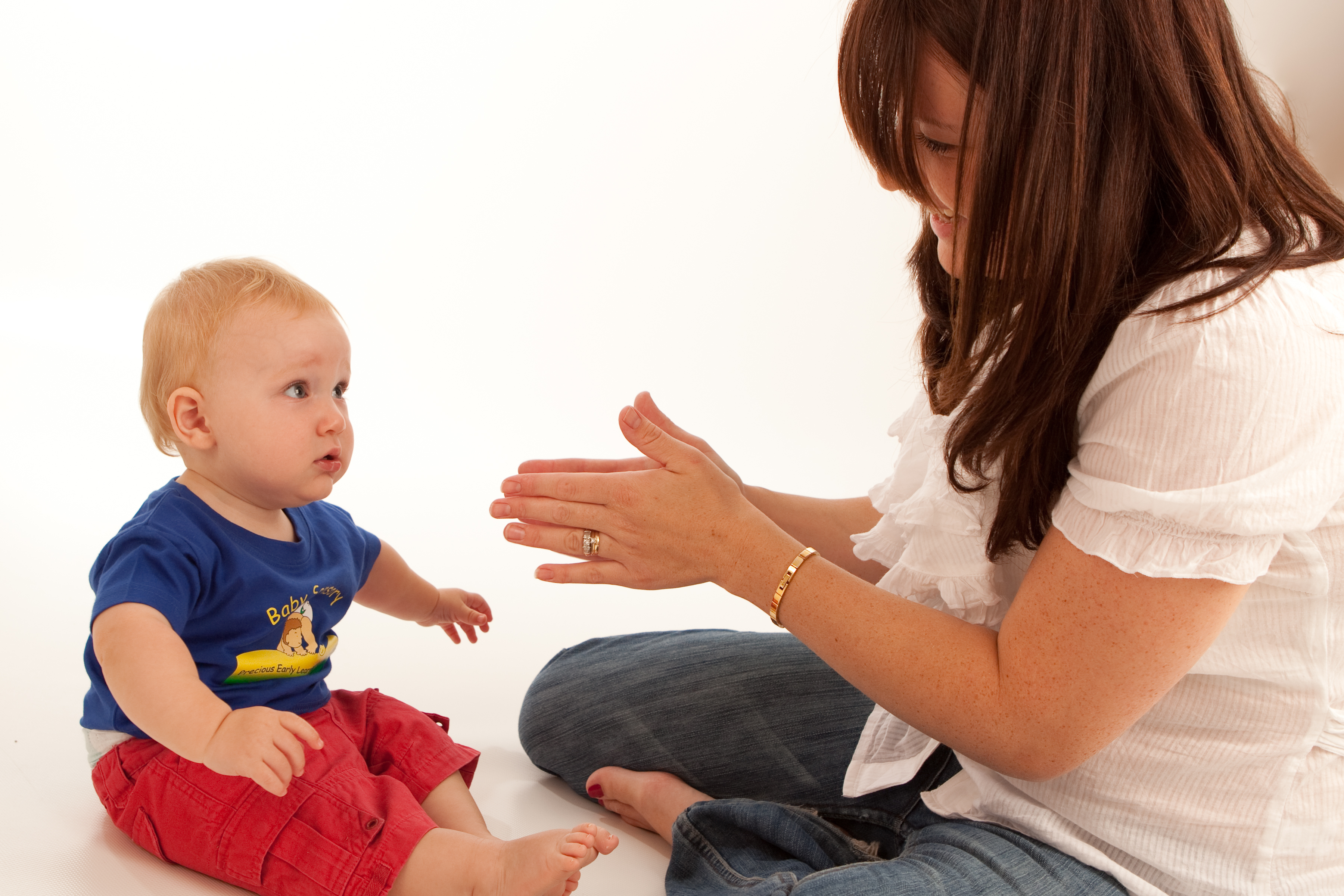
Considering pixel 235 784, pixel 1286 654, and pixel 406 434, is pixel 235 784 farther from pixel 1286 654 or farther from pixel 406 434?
pixel 406 434

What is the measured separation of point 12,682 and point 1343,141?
305 cm

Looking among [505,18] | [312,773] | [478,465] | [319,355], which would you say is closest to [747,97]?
[505,18]

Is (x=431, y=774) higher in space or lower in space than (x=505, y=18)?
lower

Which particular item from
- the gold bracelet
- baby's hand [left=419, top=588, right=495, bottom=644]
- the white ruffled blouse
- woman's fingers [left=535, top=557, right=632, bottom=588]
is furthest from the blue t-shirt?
the white ruffled blouse

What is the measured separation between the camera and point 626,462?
1.26 meters

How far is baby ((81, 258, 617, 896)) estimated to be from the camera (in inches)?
40.8

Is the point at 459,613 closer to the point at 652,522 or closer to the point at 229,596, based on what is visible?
the point at 229,596

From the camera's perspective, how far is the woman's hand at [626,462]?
1171 millimetres

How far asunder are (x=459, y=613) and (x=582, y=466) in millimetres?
396

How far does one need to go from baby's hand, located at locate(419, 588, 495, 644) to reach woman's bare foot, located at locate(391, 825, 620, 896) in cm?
43

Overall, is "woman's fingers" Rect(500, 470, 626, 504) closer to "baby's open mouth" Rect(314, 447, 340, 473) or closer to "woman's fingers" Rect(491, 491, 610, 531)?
"woman's fingers" Rect(491, 491, 610, 531)

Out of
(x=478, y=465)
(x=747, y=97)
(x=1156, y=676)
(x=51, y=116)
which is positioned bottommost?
(x=478, y=465)

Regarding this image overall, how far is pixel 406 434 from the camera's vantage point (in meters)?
3.07

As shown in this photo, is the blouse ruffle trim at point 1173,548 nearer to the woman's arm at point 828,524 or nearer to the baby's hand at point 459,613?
the woman's arm at point 828,524
